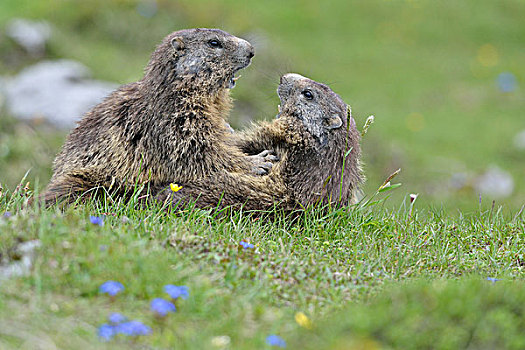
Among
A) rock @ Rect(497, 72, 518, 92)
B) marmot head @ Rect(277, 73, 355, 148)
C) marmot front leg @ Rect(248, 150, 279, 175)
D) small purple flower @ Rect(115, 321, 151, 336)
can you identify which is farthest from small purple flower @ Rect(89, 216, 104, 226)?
rock @ Rect(497, 72, 518, 92)

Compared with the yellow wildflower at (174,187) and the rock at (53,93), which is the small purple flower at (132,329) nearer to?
the yellow wildflower at (174,187)

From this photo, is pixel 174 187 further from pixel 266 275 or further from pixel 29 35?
pixel 29 35

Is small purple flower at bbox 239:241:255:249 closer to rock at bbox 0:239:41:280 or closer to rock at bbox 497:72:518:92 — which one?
rock at bbox 0:239:41:280

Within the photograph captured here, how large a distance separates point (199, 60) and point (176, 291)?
311 centimetres

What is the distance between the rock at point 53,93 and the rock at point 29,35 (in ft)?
5.42

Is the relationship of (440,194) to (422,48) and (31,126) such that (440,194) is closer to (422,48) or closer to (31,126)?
(31,126)

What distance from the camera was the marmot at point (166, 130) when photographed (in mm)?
6043

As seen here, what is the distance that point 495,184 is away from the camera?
1579cm

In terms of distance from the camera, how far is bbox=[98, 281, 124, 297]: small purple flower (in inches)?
151

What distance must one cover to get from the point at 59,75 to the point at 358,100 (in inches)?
365

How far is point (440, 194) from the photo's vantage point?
48.3ft

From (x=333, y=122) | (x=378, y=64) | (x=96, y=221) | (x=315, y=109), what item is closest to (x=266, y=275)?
(x=96, y=221)

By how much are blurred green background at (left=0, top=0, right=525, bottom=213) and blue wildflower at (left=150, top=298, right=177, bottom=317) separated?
7463 millimetres

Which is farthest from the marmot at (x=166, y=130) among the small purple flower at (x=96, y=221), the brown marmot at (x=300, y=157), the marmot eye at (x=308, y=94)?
the small purple flower at (x=96, y=221)
